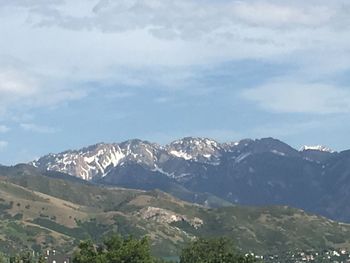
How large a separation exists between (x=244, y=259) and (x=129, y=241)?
26909 mm

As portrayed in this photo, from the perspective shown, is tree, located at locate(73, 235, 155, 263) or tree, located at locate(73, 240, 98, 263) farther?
tree, located at locate(73, 240, 98, 263)

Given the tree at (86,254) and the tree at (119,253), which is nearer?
the tree at (119,253)

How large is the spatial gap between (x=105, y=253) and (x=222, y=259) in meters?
31.8

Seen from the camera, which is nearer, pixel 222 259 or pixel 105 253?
pixel 105 253

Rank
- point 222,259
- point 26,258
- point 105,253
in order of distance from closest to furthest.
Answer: point 26,258 → point 105,253 → point 222,259

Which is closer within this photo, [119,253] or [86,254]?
[119,253]

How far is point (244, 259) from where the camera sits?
174 metres

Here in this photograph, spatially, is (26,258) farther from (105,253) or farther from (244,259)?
(244,259)

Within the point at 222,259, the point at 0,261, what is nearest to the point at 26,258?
the point at 0,261

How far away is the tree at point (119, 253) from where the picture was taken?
164 meters

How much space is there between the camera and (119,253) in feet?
542

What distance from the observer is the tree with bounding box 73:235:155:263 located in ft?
537

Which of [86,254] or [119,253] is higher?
[119,253]

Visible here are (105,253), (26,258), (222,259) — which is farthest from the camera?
(222,259)
